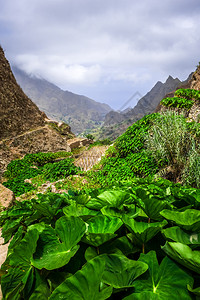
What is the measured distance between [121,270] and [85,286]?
124mm

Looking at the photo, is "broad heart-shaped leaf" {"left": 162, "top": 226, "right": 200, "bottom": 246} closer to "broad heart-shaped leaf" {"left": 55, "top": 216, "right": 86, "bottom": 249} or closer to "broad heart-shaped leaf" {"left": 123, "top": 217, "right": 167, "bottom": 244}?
"broad heart-shaped leaf" {"left": 123, "top": 217, "right": 167, "bottom": 244}

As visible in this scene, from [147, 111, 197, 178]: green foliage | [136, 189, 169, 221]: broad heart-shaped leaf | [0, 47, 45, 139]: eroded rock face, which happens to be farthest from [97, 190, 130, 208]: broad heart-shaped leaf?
[0, 47, 45, 139]: eroded rock face

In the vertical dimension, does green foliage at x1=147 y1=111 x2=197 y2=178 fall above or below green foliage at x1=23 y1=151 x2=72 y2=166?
below

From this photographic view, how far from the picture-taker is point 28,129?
13055mm

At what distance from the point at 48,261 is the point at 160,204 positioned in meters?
0.53

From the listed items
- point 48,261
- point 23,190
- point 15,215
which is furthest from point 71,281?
point 23,190

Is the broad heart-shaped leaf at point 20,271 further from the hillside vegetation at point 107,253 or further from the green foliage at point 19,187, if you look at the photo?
the green foliage at point 19,187

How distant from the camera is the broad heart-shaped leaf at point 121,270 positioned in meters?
0.51

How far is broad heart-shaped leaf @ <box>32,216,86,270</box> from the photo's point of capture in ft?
2.01

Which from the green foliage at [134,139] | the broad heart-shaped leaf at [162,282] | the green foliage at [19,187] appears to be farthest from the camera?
the green foliage at [19,187]

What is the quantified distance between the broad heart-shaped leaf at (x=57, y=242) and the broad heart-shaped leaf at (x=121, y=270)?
0.13m

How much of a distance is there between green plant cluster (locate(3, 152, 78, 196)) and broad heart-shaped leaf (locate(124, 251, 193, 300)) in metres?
6.47

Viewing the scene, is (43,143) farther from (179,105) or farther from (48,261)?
(48,261)

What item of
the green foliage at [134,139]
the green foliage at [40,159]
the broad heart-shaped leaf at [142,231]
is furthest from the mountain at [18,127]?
the broad heart-shaped leaf at [142,231]
